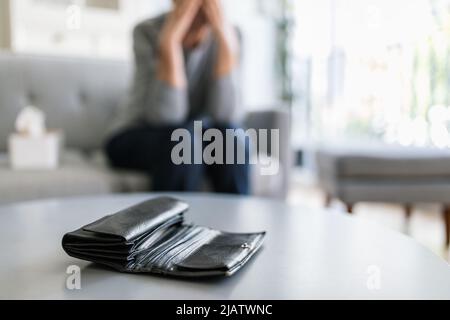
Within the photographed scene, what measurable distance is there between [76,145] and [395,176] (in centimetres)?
122

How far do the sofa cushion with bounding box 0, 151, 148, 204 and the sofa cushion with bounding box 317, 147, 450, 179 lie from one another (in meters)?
0.73

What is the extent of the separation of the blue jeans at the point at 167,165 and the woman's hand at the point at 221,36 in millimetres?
228

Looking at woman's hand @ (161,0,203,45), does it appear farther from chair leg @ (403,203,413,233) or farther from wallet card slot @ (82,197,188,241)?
chair leg @ (403,203,413,233)

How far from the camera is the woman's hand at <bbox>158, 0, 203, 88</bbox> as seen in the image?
4.33ft

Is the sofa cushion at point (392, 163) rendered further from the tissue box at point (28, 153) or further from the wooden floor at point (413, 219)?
the tissue box at point (28, 153)

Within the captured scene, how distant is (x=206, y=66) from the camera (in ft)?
4.84

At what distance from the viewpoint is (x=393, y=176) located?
154cm

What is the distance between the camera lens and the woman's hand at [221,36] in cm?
133

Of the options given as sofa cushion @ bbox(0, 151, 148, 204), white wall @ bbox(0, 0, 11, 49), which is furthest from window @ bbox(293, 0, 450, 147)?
white wall @ bbox(0, 0, 11, 49)

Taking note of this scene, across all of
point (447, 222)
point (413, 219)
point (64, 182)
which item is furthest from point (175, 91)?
point (413, 219)

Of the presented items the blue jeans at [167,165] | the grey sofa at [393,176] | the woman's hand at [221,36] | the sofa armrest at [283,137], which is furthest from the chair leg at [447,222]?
the woman's hand at [221,36]

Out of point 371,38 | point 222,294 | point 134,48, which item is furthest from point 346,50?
point 222,294

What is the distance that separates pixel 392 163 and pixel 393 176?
0.18 feet

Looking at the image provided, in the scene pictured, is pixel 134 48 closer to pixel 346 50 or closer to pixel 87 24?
pixel 87 24
